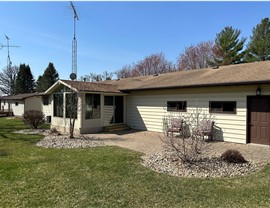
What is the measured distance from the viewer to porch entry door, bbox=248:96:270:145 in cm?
909

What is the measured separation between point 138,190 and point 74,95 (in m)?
8.79

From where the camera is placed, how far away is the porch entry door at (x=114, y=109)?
45.9 ft

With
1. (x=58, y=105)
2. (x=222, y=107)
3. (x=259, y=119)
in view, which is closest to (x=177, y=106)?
(x=222, y=107)

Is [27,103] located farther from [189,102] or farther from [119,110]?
[189,102]

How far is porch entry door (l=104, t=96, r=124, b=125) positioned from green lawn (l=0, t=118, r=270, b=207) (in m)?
7.29

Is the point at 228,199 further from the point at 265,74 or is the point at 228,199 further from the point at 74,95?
the point at 74,95

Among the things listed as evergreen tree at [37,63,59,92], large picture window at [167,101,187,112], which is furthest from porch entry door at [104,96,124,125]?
evergreen tree at [37,63,59,92]

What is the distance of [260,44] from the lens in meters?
27.0

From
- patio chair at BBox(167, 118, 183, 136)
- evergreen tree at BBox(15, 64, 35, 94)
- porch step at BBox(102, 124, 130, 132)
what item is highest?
evergreen tree at BBox(15, 64, 35, 94)

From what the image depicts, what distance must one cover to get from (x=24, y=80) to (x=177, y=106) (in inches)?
1864

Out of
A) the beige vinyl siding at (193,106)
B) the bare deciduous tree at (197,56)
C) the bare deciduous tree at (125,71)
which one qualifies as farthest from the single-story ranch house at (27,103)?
the bare deciduous tree at (197,56)

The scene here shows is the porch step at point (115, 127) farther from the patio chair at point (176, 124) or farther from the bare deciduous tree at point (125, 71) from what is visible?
the bare deciduous tree at point (125, 71)

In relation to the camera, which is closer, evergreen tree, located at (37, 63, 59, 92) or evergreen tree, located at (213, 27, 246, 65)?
evergreen tree, located at (213, 27, 246, 65)

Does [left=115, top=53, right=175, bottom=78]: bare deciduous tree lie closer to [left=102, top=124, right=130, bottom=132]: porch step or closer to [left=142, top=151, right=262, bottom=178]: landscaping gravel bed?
[left=102, top=124, right=130, bottom=132]: porch step
